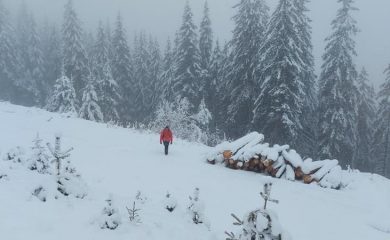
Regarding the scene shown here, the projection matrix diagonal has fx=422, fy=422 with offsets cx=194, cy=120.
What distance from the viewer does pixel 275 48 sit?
2772 centimetres

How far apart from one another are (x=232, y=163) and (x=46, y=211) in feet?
27.2

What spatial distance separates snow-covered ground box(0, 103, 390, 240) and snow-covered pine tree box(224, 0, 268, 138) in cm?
1362

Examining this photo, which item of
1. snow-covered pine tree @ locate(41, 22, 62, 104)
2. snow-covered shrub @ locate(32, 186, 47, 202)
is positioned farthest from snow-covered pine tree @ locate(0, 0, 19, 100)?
snow-covered shrub @ locate(32, 186, 47, 202)

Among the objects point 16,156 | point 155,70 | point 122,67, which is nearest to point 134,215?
point 16,156

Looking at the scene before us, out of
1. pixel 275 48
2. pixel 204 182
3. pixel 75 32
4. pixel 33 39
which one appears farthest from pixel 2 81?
pixel 204 182

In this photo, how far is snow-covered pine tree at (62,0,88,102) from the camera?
46062 mm

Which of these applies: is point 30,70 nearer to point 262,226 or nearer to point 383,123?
point 383,123

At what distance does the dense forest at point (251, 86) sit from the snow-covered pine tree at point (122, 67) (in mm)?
116

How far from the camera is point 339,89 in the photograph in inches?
1277

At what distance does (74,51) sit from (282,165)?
36531mm

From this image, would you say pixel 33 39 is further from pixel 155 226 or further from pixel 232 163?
pixel 155 226

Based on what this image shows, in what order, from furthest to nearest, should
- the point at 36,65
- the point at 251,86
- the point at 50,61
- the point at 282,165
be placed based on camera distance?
the point at 50,61 → the point at 36,65 → the point at 251,86 → the point at 282,165

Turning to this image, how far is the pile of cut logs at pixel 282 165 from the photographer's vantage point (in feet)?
47.2

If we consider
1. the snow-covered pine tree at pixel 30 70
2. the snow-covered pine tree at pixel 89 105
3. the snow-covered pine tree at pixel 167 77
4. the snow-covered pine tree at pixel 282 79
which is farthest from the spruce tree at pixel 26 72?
the snow-covered pine tree at pixel 282 79
